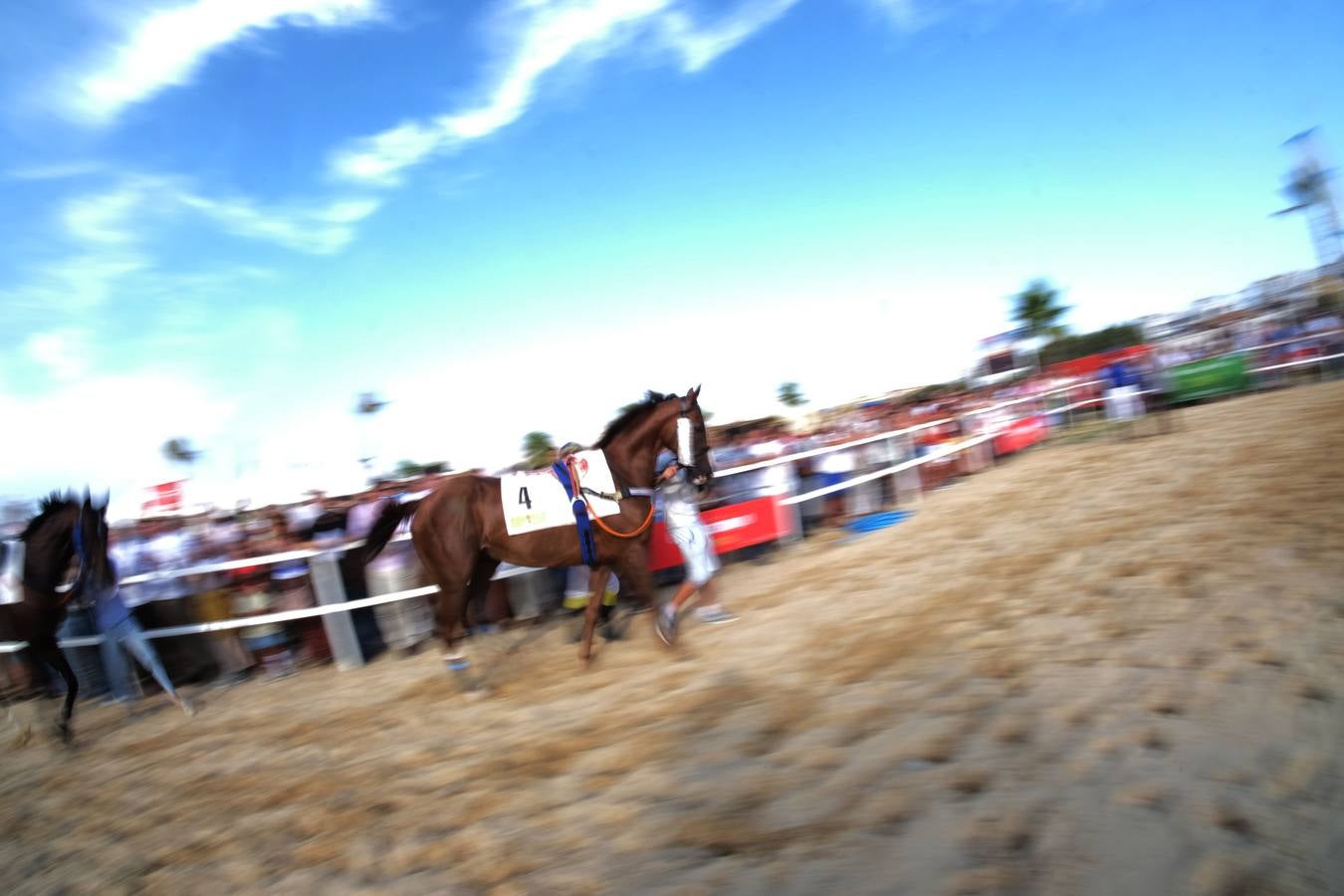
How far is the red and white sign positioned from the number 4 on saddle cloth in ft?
22.1

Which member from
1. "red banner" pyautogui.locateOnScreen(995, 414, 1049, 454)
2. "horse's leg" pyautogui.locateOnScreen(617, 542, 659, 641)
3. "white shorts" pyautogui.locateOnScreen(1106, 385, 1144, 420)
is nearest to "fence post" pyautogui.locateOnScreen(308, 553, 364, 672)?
"horse's leg" pyautogui.locateOnScreen(617, 542, 659, 641)

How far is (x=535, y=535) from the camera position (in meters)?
5.74

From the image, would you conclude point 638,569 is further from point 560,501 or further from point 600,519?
point 560,501

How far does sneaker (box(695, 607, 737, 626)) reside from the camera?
636cm

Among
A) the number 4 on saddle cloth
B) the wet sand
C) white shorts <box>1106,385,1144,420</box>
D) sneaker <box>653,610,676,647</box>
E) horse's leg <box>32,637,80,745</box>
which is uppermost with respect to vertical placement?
the number 4 on saddle cloth

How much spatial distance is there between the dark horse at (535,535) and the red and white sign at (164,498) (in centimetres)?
612

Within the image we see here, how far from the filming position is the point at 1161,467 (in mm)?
9320

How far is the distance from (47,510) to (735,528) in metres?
6.32

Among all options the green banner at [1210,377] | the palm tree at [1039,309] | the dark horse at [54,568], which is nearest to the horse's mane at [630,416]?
the dark horse at [54,568]

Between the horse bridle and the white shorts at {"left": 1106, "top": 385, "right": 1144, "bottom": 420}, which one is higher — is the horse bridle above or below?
above

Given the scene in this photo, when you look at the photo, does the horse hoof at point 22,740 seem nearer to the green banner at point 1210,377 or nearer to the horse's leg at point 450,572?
the horse's leg at point 450,572

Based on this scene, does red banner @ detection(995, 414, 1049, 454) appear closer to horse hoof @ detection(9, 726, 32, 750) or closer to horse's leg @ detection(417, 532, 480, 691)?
horse's leg @ detection(417, 532, 480, 691)

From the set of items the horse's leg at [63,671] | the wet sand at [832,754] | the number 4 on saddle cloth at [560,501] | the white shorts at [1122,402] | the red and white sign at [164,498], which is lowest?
the wet sand at [832,754]

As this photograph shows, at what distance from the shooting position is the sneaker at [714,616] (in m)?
6.36
